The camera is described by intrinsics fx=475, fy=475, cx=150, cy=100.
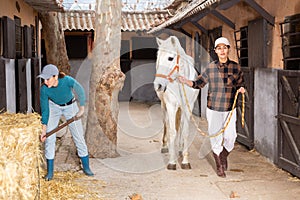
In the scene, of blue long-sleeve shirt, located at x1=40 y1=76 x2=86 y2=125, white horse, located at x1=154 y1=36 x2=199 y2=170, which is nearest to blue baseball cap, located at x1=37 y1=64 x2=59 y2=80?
blue long-sleeve shirt, located at x1=40 y1=76 x2=86 y2=125

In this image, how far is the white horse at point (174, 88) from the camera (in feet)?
22.3

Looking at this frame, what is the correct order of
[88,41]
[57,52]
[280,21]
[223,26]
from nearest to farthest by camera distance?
[280,21]
[223,26]
[57,52]
[88,41]

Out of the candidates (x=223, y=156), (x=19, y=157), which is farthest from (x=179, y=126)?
(x=19, y=157)

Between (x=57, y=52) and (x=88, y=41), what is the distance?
4.19 m

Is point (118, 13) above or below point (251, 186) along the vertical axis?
above

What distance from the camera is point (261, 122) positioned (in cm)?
789

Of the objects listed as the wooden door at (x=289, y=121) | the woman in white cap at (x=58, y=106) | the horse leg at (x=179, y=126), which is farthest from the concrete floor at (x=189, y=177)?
the woman in white cap at (x=58, y=106)

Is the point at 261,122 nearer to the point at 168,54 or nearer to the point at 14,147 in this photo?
the point at 168,54

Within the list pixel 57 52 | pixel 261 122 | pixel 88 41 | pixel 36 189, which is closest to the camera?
pixel 36 189

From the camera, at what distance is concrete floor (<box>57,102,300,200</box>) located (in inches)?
228

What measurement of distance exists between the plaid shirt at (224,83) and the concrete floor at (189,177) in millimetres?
1027

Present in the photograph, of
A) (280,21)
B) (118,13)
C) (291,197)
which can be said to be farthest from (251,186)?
(118,13)

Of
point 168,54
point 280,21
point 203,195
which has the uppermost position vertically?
point 280,21

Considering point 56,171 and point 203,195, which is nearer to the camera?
point 203,195
